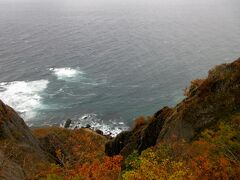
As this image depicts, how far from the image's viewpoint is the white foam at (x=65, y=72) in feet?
449

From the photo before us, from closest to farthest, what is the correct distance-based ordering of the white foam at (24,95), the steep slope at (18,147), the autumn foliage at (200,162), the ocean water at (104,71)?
the autumn foliage at (200,162) → the steep slope at (18,147) → the white foam at (24,95) → the ocean water at (104,71)

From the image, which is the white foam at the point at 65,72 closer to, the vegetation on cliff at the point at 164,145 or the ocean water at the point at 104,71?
the ocean water at the point at 104,71

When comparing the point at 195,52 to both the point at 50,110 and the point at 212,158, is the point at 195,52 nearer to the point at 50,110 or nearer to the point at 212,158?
the point at 50,110

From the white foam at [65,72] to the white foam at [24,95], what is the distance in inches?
314

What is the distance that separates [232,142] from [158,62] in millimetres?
123183

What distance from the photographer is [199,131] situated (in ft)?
139

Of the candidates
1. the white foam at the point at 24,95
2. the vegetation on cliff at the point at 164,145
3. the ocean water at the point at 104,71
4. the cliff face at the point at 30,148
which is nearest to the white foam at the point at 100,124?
the ocean water at the point at 104,71

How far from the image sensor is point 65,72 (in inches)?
5561

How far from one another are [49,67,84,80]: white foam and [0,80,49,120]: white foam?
797 centimetres

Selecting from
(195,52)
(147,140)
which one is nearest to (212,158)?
(147,140)

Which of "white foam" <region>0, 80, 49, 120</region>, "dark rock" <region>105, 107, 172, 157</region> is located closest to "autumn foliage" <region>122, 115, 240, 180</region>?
"dark rock" <region>105, 107, 172, 157</region>

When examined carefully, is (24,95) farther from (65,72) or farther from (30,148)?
(30,148)

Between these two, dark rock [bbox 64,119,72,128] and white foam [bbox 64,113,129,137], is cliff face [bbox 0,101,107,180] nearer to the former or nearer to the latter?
→ white foam [bbox 64,113,129,137]

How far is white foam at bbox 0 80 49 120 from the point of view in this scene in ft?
365
